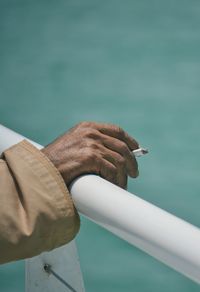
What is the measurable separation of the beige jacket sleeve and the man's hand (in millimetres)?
37

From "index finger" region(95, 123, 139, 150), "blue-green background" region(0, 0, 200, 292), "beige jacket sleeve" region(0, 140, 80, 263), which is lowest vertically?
"blue-green background" region(0, 0, 200, 292)

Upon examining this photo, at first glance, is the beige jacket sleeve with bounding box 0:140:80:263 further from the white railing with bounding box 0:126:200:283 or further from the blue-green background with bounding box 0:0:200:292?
the blue-green background with bounding box 0:0:200:292

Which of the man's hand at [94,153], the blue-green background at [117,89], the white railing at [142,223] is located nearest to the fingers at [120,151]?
the man's hand at [94,153]

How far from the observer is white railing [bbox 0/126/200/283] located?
596 millimetres

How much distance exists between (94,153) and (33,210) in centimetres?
13

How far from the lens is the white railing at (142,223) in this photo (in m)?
0.60

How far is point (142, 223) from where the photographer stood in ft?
2.10

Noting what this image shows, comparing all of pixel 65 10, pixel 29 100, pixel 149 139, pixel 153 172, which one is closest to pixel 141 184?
pixel 153 172

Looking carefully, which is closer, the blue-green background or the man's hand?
the man's hand

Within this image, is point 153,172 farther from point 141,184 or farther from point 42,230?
point 42,230

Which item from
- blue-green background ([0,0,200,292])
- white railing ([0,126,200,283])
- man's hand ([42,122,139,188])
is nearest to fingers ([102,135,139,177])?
man's hand ([42,122,139,188])

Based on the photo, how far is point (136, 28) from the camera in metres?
4.03

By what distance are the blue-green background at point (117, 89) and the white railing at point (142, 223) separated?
148cm

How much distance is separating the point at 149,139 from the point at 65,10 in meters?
1.61
